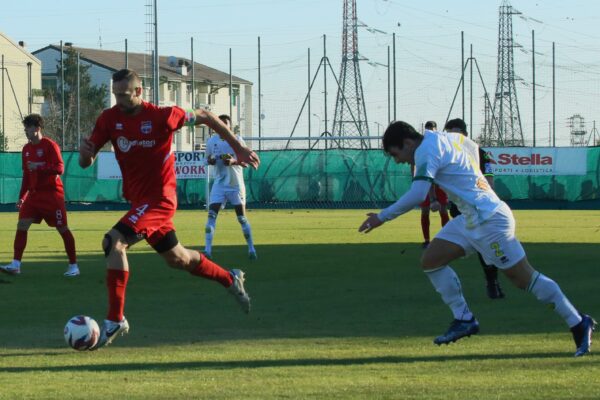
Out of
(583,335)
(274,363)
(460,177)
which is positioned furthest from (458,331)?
(274,363)

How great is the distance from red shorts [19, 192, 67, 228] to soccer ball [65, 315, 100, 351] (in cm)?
687

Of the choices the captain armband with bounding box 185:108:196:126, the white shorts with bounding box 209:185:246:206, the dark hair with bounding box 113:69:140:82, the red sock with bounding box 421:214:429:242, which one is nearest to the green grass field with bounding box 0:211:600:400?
the white shorts with bounding box 209:185:246:206

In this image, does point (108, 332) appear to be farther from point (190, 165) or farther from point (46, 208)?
point (190, 165)

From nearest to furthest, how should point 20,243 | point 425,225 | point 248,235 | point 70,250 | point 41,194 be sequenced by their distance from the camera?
1. point 41,194
2. point 70,250
3. point 20,243
4. point 248,235
5. point 425,225

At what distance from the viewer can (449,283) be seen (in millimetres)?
9633

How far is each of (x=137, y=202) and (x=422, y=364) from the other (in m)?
2.72

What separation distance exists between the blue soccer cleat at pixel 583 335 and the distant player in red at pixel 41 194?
8477 mm

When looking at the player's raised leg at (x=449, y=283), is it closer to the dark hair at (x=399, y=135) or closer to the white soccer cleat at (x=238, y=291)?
the dark hair at (x=399, y=135)

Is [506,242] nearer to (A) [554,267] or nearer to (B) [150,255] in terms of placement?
(A) [554,267]

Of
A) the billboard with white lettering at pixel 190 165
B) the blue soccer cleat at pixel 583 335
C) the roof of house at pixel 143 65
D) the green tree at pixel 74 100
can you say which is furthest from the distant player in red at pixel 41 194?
the roof of house at pixel 143 65

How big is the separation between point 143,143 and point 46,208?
6.52 m

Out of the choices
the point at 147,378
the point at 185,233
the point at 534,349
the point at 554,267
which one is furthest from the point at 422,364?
the point at 185,233

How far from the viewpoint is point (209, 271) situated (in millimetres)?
10492

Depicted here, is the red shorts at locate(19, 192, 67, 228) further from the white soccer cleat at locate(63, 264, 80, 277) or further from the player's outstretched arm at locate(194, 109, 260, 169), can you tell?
the player's outstretched arm at locate(194, 109, 260, 169)
